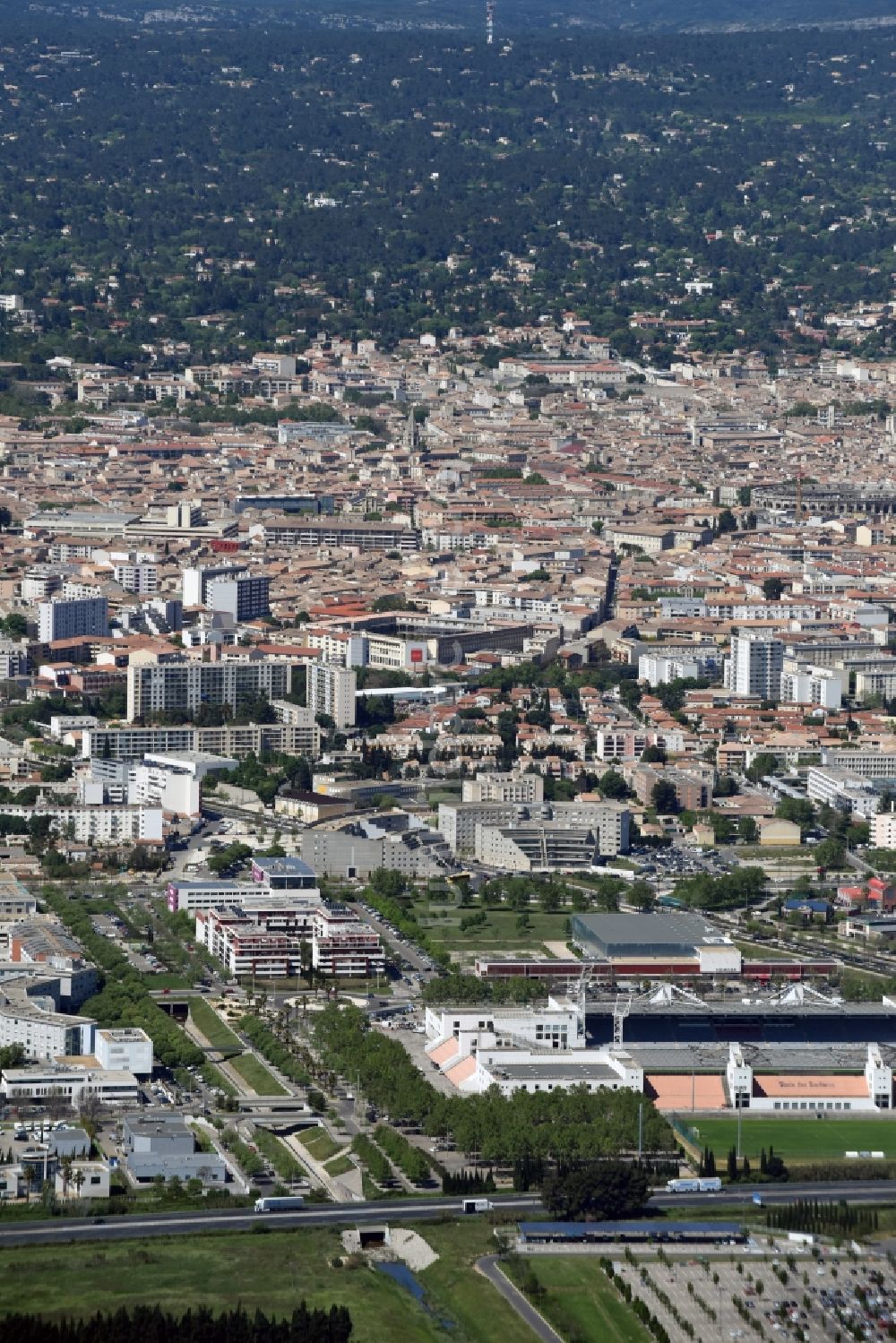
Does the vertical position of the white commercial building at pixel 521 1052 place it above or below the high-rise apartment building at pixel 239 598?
below

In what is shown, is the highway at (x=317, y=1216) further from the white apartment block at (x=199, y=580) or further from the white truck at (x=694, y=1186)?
the white apartment block at (x=199, y=580)

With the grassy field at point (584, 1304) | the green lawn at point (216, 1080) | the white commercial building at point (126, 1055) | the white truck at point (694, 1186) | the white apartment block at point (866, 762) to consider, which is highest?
the white apartment block at point (866, 762)

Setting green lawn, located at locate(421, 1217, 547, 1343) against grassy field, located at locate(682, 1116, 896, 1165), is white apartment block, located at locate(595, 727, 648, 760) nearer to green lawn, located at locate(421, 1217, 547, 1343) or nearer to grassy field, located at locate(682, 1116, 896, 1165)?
grassy field, located at locate(682, 1116, 896, 1165)

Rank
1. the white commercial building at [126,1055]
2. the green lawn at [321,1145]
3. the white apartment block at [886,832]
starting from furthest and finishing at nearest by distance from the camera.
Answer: the white apartment block at [886,832]
the white commercial building at [126,1055]
the green lawn at [321,1145]

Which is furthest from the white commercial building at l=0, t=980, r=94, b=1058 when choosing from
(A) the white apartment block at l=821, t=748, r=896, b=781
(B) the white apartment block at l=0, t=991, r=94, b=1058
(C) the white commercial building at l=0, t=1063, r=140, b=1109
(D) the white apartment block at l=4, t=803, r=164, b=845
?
(A) the white apartment block at l=821, t=748, r=896, b=781

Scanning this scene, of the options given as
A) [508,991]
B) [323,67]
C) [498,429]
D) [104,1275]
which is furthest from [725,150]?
[104,1275]

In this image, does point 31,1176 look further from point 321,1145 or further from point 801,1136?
point 801,1136

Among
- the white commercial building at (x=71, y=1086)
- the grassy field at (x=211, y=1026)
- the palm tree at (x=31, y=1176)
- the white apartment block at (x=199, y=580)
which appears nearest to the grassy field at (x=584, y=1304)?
the palm tree at (x=31, y=1176)
